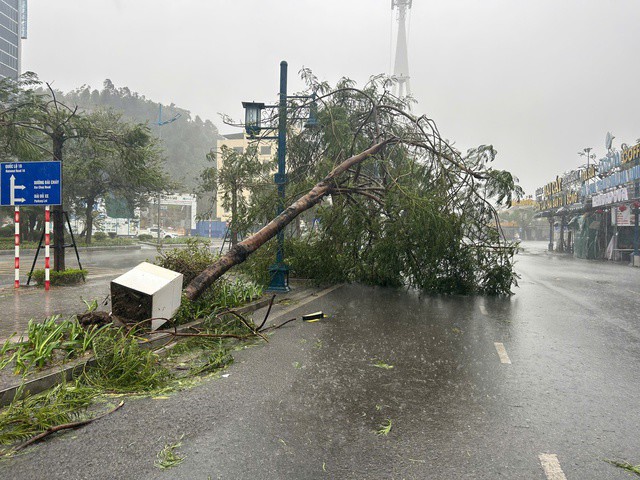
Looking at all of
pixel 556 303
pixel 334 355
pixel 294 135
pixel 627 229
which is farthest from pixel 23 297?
pixel 627 229

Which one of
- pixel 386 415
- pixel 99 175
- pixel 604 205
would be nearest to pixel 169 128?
pixel 99 175

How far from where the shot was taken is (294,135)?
15227mm

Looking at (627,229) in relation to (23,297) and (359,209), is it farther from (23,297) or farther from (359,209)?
(23,297)

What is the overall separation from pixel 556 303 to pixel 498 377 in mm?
7111

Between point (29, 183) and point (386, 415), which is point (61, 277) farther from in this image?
point (386, 415)

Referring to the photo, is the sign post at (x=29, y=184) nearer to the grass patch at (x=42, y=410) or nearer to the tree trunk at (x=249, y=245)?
the tree trunk at (x=249, y=245)

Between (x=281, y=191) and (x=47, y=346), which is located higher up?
(x=281, y=191)

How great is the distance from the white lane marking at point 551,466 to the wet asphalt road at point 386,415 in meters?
0.04

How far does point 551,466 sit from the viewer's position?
126 inches

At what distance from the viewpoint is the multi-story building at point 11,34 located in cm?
10225

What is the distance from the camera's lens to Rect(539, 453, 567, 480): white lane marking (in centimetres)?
306

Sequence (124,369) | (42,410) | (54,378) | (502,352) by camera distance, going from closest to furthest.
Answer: (42,410)
(54,378)
(124,369)
(502,352)

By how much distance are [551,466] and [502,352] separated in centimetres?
329

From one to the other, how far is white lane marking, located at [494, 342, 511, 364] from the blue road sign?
10240 millimetres
